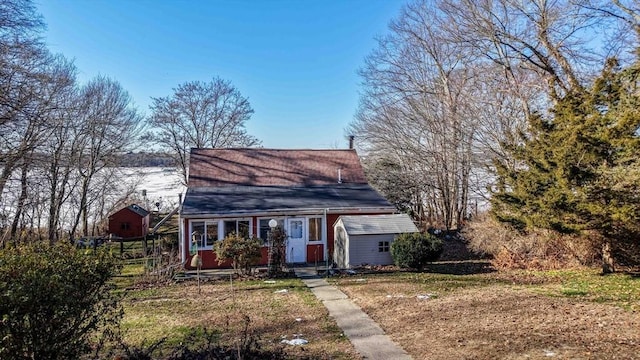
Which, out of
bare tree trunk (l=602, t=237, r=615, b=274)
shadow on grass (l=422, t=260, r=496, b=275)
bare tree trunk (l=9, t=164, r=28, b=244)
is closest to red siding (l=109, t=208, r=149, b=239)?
bare tree trunk (l=9, t=164, r=28, b=244)

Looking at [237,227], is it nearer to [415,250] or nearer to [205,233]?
[205,233]

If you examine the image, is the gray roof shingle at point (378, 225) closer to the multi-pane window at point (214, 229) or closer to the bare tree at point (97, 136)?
the multi-pane window at point (214, 229)

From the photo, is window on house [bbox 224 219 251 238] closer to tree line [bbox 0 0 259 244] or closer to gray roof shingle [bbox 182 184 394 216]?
gray roof shingle [bbox 182 184 394 216]

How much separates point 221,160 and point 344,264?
8.96 meters

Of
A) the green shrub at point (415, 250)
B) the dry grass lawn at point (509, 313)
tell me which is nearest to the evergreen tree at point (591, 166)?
the dry grass lawn at point (509, 313)

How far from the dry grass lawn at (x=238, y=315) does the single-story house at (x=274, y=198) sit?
3.41 meters

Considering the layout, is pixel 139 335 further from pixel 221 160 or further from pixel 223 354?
pixel 221 160

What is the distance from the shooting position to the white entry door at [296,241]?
17.4 metres

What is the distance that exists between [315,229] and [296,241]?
3.20 feet

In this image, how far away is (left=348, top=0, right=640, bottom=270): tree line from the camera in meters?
10.3

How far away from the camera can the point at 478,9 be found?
16984 millimetres

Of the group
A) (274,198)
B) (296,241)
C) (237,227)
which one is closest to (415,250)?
(296,241)

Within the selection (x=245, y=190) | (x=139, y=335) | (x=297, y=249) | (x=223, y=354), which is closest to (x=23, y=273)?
(x=223, y=354)

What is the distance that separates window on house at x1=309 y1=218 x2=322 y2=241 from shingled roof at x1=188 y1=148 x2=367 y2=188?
10.7ft
